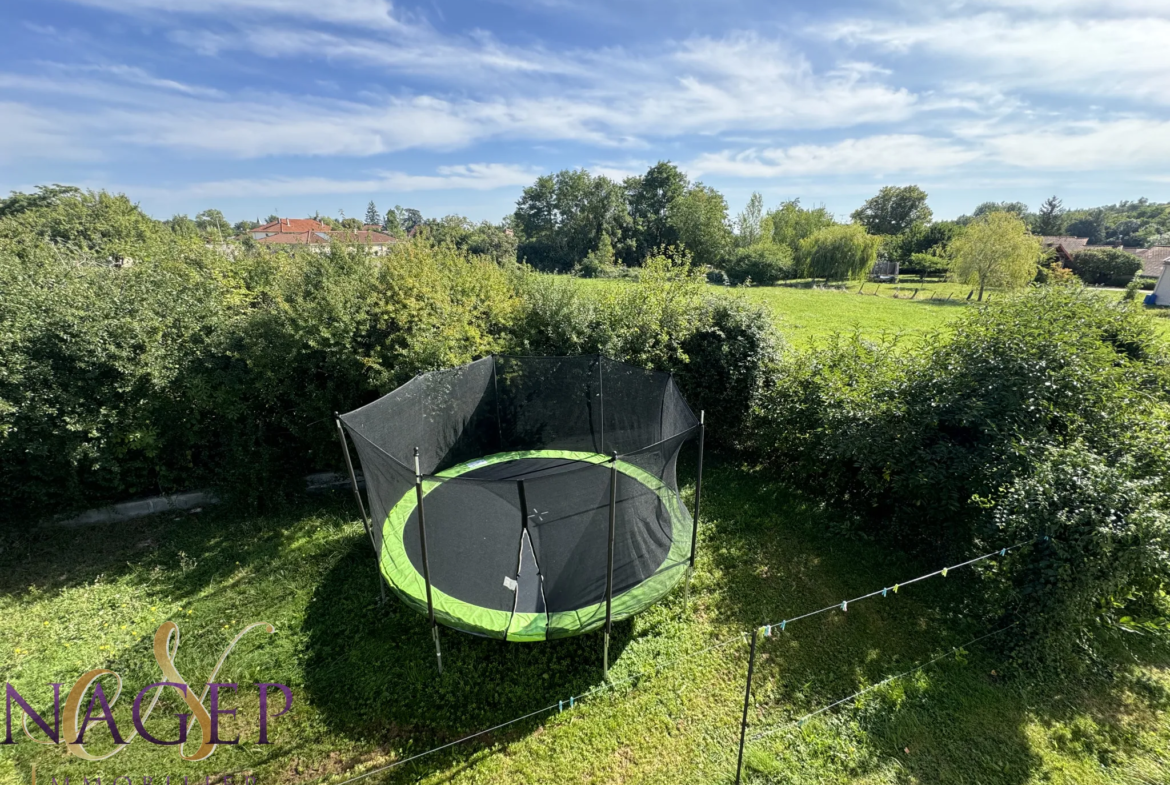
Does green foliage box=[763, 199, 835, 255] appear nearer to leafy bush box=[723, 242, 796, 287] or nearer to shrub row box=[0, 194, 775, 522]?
leafy bush box=[723, 242, 796, 287]

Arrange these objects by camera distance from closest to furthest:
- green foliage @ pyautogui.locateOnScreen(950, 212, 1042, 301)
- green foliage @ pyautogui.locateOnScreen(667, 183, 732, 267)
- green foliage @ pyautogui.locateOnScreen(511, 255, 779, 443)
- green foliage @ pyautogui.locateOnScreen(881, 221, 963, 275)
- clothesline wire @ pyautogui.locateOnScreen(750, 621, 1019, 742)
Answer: clothesline wire @ pyautogui.locateOnScreen(750, 621, 1019, 742)
green foliage @ pyautogui.locateOnScreen(511, 255, 779, 443)
green foliage @ pyautogui.locateOnScreen(950, 212, 1042, 301)
green foliage @ pyautogui.locateOnScreen(667, 183, 732, 267)
green foliage @ pyautogui.locateOnScreen(881, 221, 963, 275)

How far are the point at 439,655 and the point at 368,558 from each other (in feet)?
5.71

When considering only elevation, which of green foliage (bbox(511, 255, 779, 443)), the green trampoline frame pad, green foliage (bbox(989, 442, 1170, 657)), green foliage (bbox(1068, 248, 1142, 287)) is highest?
green foliage (bbox(1068, 248, 1142, 287))

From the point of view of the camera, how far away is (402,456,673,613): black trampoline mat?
3.81m

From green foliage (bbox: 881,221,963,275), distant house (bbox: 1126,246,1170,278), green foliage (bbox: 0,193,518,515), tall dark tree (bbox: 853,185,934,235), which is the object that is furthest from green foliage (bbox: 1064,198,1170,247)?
green foliage (bbox: 0,193,518,515)

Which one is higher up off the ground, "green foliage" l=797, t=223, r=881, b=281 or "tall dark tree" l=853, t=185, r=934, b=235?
"tall dark tree" l=853, t=185, r=934, b=235

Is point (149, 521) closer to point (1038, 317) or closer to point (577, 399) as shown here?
point (577, 399)

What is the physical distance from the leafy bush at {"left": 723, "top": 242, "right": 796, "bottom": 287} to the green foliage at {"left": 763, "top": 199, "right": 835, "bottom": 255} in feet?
10.3

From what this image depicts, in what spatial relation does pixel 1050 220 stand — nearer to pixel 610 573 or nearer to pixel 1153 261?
pixel 1153 261

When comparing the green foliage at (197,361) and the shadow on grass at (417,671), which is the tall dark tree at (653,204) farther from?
the shadow on grass at (417,671)

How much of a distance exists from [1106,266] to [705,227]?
2531cm

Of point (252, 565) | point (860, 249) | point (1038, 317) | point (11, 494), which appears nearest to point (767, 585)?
point (1038, 317)

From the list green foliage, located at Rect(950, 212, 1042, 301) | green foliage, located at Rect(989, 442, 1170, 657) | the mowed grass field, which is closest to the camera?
green foliage, located at Rect(989, 442, 1170, 657)

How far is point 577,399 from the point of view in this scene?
6.29 meters
